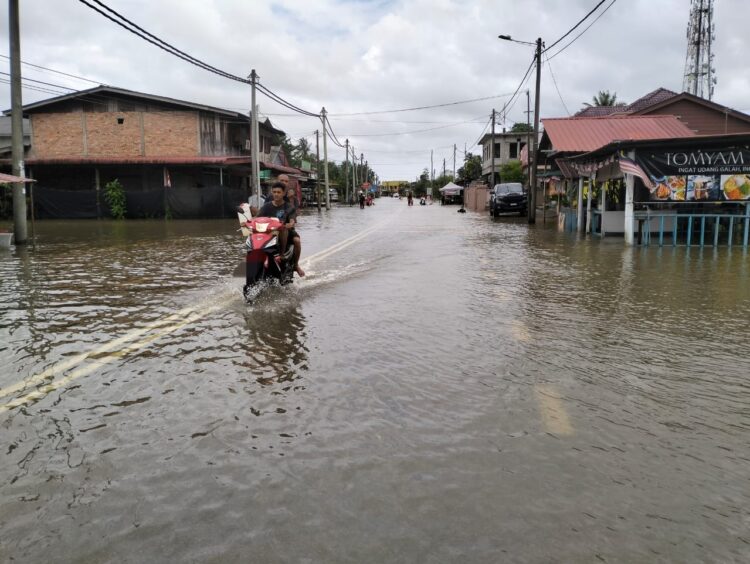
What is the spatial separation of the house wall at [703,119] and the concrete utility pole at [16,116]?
28.7 metres

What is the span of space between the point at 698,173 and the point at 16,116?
58.2ft

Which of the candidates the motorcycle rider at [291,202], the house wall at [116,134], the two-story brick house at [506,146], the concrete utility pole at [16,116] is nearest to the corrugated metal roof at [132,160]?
the house wall at [116,134]

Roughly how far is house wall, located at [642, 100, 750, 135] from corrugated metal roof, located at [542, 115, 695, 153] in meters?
8.90

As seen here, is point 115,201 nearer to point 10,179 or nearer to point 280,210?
point 10,179

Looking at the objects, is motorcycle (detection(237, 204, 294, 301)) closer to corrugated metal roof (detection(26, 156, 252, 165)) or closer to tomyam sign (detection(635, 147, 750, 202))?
tomyam sign (detection(635, 147, 750, 202))

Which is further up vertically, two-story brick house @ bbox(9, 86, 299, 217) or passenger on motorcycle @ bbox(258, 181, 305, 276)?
two-story brick house @ bbox(9, 86, 299, 217)

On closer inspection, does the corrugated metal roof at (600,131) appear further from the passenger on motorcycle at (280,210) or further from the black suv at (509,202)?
the passenger on motorcycle at (280,210)

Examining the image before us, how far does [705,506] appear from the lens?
9.72 ft

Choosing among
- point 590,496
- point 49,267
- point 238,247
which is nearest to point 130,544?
point 590,496

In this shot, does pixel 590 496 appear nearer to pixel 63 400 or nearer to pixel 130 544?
pixel 130 544

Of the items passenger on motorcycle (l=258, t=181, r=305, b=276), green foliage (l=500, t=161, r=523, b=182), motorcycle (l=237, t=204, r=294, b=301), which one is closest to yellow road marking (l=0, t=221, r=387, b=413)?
motorcycle (l=237, t=204, r=294, b=301)

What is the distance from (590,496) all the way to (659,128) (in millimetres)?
24491

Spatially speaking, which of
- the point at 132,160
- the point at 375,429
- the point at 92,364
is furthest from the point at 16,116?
the point at 132,160

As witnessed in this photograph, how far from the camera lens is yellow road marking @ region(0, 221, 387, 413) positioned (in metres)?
4.65
